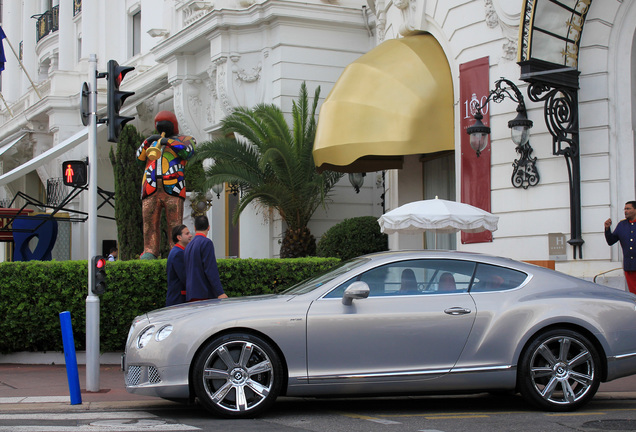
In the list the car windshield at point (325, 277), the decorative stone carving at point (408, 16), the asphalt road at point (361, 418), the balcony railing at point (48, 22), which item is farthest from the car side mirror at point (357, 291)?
the balcony railing at point (48, 22)

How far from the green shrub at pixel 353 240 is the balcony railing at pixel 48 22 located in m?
23.4

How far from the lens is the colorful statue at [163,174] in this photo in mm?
13578

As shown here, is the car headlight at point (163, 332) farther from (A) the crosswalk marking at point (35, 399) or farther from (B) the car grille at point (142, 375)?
(A) the crosswalk marking at point (35, 399)

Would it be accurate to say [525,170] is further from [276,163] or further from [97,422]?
[97,422]

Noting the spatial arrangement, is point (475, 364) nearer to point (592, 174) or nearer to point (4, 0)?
point (592, 174)

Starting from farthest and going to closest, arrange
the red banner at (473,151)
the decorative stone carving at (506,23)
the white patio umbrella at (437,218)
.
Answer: the red banner at (473,151), the decorative stone carving at (506,23), the white patio umbrella at (437,218)

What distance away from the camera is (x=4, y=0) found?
44906 mm

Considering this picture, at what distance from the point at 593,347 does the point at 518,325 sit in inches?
28.2

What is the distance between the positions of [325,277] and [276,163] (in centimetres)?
1126

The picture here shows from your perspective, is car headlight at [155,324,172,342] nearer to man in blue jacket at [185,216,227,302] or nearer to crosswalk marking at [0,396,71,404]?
crosswalk marking at [0,396,71,404]

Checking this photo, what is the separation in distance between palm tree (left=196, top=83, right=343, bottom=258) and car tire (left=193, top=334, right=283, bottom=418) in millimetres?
11676

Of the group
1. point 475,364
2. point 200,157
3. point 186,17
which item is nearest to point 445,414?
point 475,364

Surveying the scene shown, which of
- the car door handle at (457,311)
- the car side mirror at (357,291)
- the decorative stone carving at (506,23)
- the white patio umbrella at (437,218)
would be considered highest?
the decorative stone carving at (506,23)

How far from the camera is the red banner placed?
15.0m
